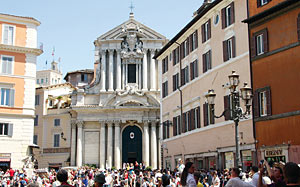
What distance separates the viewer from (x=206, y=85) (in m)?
31.7

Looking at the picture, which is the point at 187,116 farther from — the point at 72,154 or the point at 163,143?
the point at 72,154

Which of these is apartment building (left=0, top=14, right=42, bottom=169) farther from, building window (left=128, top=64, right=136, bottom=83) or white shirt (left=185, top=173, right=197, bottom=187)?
white shirt (left=185, top=173, right=197, bottom=187)

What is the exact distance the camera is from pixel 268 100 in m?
23.8

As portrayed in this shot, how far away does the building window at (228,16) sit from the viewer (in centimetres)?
2831

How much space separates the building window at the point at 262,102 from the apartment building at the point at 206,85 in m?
0.92

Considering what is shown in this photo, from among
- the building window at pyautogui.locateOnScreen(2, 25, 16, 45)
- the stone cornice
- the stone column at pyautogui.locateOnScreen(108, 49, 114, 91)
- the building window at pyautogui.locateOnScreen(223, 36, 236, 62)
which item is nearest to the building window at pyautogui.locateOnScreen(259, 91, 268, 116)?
the building window at pyautogui.locateOnScreen(223, 36, 236, 62)

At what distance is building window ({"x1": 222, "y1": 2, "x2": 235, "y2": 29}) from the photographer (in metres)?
28.3

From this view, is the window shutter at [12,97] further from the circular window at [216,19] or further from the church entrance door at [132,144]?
the circular window at [216,19]

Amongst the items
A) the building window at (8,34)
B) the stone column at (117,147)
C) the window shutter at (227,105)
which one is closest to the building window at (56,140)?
the stone column at (117,147)

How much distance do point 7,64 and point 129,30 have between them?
60.0ft

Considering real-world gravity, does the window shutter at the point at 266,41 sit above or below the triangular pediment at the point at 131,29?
below

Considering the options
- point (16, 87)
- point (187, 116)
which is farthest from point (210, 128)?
point (16, 87)

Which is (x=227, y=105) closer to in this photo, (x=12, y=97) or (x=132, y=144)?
(x=12, y=97)

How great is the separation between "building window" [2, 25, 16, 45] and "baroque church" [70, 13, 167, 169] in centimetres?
1362
